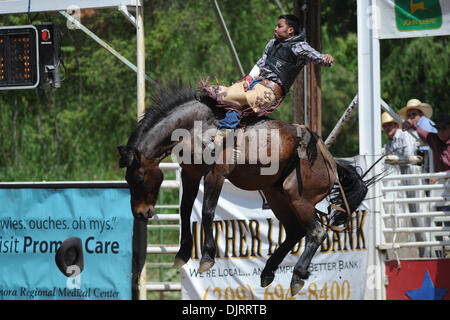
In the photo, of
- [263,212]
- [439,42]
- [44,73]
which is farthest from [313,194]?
[439,42]

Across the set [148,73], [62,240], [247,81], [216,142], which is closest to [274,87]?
[247,81]

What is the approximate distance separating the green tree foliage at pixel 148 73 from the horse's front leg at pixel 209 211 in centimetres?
1019

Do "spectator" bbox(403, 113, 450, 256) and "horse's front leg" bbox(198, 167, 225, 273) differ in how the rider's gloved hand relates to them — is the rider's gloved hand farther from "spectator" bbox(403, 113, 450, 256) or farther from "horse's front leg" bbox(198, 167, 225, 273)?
"spectator" bbox(403, 113, 450, 256)

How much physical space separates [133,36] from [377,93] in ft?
30.2

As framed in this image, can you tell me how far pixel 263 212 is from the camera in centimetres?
890

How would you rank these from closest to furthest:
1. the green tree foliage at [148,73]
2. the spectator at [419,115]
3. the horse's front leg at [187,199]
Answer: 1. the horse's front leg at [187,199]
2. the spectator at [419,115]
3. the green tree foliage at [148,73]

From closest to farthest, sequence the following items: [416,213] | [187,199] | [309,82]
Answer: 1. [187,199]
2. [416,213]
3. [309,82]

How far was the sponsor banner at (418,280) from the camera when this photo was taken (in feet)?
29.3

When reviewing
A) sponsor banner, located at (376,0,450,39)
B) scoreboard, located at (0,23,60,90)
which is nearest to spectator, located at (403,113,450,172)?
sponsor banner, located at (376,0,450,39)

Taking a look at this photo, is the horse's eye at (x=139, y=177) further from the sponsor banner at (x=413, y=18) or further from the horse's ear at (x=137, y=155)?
the sponsor banner at (x=413, y=18)

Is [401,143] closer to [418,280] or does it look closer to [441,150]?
[441,150]

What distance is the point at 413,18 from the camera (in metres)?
8.95

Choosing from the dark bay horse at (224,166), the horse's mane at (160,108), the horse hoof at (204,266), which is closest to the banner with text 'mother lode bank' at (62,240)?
the dark bay horse at (224,166)

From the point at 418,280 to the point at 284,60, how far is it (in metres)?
4.08
